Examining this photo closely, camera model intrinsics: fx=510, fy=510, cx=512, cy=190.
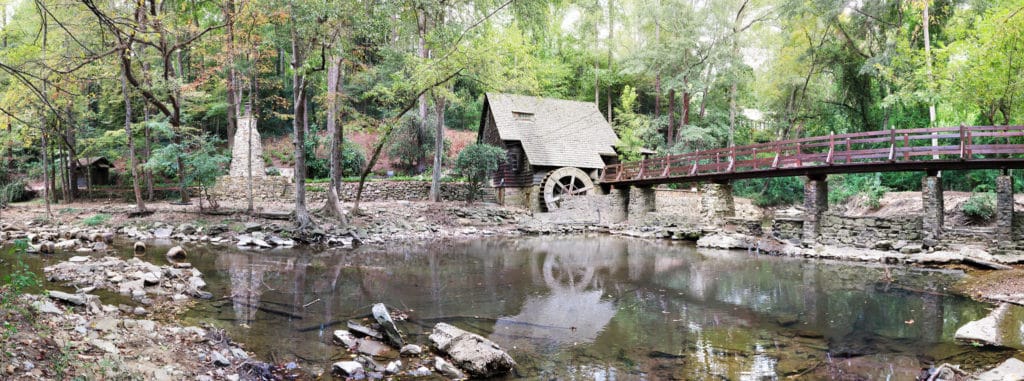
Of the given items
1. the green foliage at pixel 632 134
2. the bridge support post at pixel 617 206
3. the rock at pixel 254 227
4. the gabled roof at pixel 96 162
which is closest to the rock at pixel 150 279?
the rock at pixel 254 227

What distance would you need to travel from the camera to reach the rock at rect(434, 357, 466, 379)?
5.13 m

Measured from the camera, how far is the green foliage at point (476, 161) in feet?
74.5

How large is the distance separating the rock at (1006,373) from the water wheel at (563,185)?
18870 mm

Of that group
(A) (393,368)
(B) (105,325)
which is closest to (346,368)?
(A) (393,368)

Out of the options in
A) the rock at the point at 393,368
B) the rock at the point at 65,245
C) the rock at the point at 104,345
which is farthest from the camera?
the rock at the point at 65,245

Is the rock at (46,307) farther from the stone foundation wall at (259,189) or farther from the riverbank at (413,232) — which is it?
the stone foundation wall at (259,189)

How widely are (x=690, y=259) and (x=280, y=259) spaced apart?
10.7m

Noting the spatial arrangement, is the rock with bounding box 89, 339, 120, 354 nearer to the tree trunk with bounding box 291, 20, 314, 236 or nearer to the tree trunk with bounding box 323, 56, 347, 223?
the tree trunk with bounding box 291, 20, 314, 236

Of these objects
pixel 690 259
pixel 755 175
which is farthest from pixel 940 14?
pixel 690 259

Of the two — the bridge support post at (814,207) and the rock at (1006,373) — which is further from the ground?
the bridge support post at (814,207)

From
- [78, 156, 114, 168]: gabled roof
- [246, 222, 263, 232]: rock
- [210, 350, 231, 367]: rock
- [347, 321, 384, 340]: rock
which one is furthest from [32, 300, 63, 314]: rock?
[78, 156, 114, 168]: gabled roof

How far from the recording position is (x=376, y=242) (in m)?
16.4

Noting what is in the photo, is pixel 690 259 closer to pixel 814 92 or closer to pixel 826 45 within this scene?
pixel 826 45

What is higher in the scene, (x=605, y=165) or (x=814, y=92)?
(x=814, y=92)
